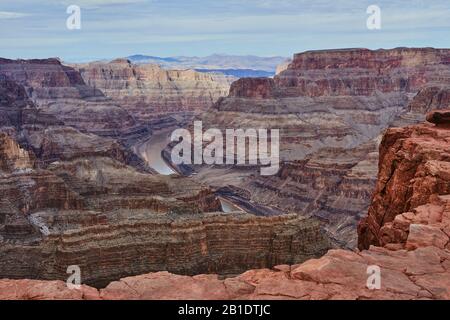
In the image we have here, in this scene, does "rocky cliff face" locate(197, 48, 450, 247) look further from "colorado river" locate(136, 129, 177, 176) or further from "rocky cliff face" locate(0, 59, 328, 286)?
"rocky cliff face" locate(0, 59, 328, 286)

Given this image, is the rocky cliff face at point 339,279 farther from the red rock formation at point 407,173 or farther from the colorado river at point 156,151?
the colorado river at point 156,151

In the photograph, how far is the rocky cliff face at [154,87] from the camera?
18138 centimetres

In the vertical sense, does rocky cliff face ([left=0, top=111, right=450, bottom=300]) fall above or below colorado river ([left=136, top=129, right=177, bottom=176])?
above

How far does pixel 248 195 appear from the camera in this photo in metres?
82.4

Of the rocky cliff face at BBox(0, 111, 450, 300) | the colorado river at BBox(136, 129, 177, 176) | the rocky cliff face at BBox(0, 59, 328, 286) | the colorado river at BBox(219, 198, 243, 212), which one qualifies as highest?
the rocky cliff face at BBox(0, 111, 450, 300)

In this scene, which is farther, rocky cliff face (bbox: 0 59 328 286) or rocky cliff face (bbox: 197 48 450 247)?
rocky cliff face (bbox: 197 48 450 247)

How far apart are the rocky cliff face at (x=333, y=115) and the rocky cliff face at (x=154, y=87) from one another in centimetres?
4549

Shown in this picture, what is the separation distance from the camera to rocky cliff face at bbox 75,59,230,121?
181 meters

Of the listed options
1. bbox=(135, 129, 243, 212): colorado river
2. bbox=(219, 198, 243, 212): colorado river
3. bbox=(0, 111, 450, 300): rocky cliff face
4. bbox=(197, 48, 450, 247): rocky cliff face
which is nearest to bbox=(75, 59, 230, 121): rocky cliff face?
bbox=(135, 129, 243, 212): colorado river

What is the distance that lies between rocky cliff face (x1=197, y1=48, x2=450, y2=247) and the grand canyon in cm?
30

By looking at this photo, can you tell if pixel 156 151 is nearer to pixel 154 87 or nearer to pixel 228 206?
pixel 228 206

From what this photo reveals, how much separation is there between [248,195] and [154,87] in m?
113
